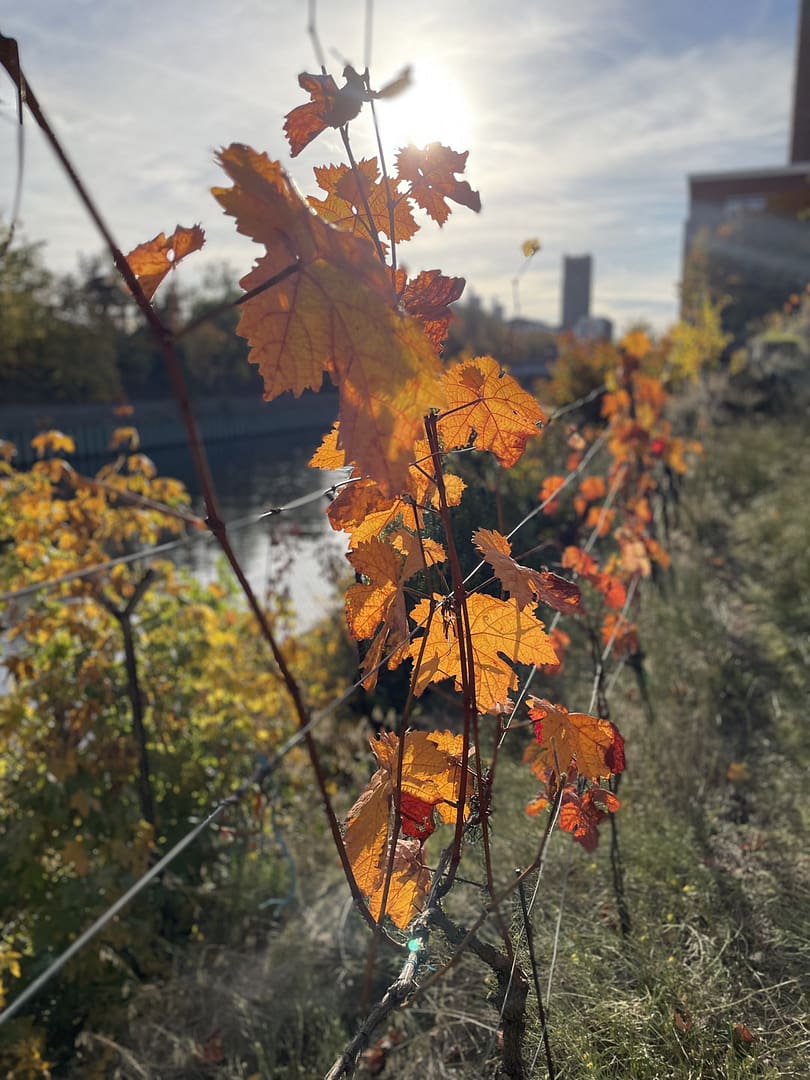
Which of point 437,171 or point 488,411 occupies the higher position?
point 437,171

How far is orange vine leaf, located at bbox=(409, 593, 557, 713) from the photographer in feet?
3.79

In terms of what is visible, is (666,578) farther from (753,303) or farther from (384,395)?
(753,303)

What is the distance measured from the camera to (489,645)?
46.6 inches

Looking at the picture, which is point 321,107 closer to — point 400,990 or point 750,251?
point 400,990

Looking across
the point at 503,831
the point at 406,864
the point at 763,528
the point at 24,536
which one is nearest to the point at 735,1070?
the point at 406,864

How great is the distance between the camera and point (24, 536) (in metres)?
3.88

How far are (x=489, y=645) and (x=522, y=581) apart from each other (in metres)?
0.16

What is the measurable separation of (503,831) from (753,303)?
76.8 ft

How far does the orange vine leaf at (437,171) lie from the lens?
3.38ft

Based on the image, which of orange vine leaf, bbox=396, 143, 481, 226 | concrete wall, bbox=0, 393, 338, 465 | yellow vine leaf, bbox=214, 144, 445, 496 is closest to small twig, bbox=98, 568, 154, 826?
orange vine leaf, bbox=396, 143, 481, 226

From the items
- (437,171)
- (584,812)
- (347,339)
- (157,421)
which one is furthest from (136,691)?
(157,421)

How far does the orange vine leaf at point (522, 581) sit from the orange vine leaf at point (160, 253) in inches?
20.4

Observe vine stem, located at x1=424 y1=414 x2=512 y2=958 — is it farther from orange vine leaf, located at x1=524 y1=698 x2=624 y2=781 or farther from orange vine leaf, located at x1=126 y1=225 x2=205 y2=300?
orange vine leaf, located at x1=126 y1=225 x2=205 y2=300

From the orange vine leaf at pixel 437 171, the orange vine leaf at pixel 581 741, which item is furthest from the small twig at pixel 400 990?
the orange vine leaf at pixel 437 171
